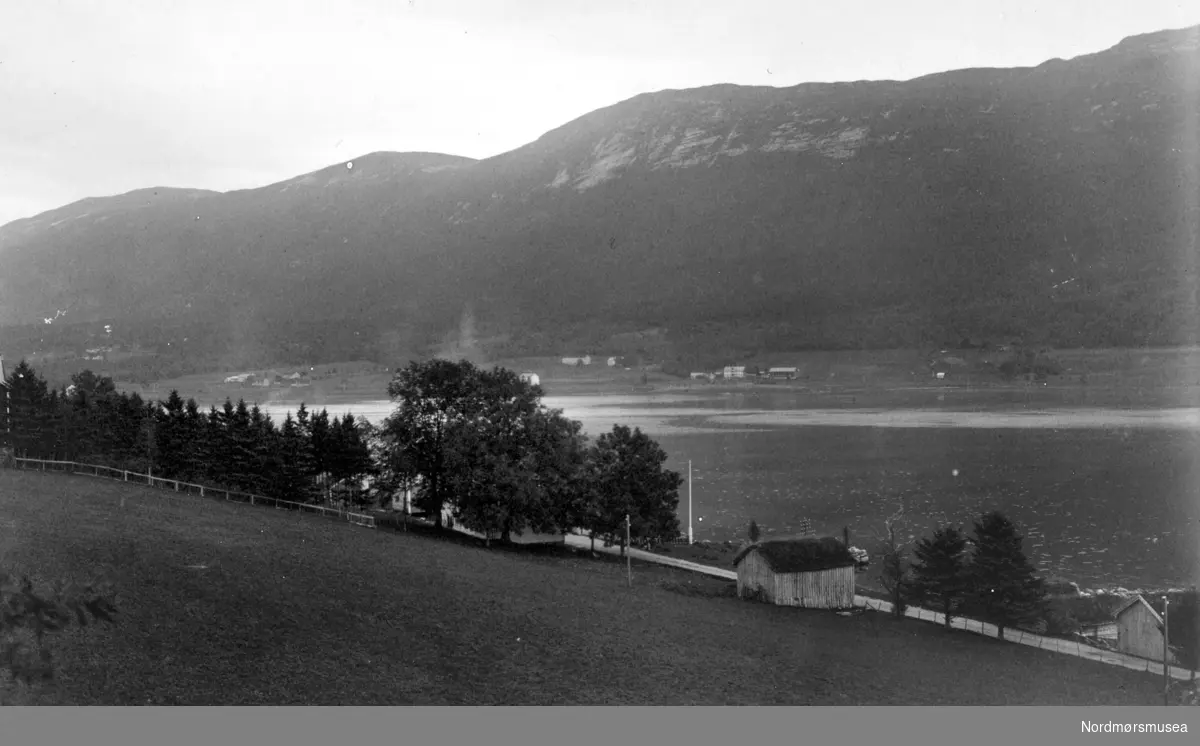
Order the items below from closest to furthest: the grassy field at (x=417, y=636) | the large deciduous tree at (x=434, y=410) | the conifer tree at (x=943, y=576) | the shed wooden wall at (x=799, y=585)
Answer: the grassy field at (x=417, y=636) → the shed wooden wall at (x=799, y=585) → the conifer tree at (x=943, y=576) → the large deciduous tree at (x=434, y=410)

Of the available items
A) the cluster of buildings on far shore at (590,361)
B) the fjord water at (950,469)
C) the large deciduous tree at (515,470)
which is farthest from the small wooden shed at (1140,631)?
the cluster of buildings on far shore at (590,361)

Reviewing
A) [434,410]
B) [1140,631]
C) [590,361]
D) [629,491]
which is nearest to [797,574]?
[629,491]

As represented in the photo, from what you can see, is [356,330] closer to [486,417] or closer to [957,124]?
[486,417]

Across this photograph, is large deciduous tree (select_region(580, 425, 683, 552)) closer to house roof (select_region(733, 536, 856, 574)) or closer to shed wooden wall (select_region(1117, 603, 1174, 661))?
house roof (select_region(733, 536, 856, 574))

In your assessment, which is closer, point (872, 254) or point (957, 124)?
point (872, 254)

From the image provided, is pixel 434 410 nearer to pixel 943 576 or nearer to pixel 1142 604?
pixel 943 576

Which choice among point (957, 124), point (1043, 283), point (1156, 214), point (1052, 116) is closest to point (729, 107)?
point (957, 124)

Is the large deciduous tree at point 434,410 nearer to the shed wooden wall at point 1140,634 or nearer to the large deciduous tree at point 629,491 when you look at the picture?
the large deciduous tree at point 629,491
